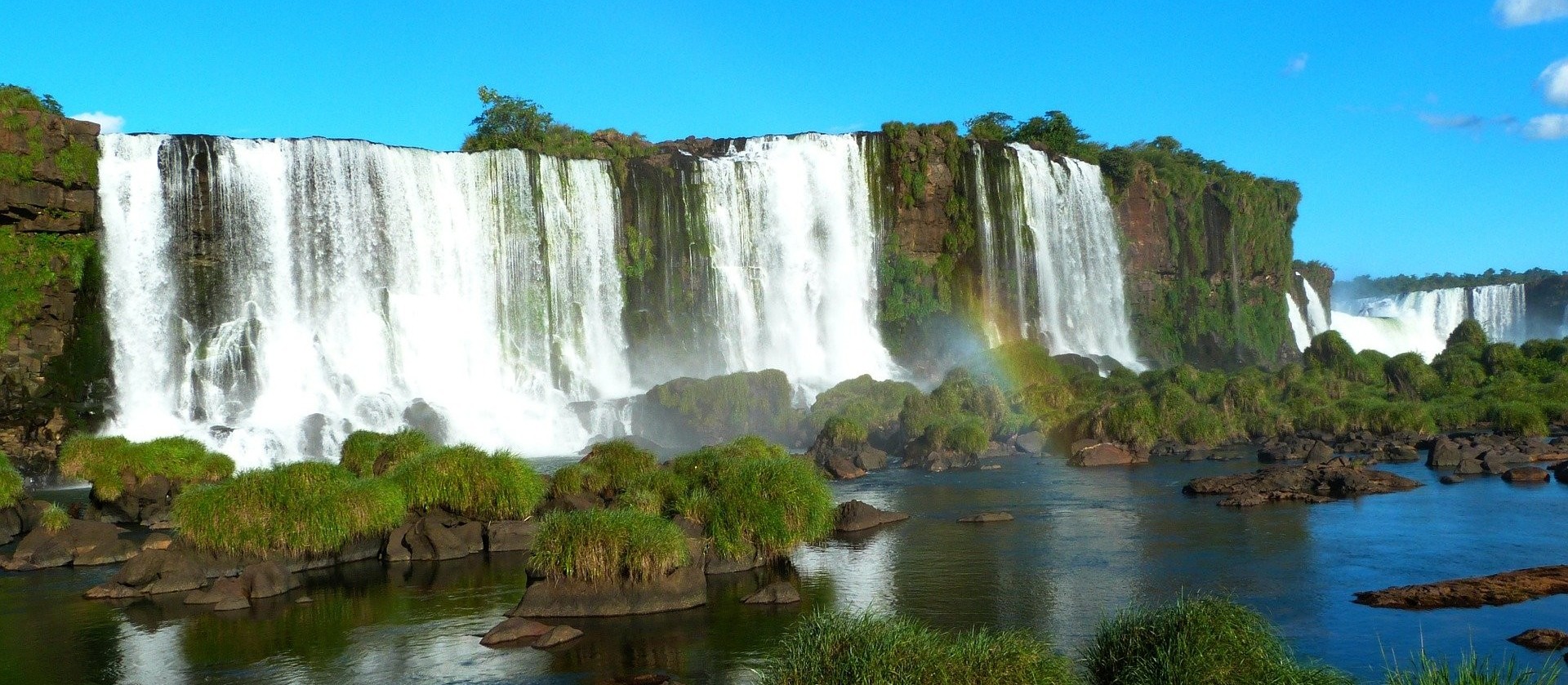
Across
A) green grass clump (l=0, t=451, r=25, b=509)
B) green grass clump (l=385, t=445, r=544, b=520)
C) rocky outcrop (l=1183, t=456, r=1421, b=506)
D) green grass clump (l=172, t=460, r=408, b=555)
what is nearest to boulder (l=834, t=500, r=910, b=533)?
green grass clump (l=385, t=445, r=544, b=520)

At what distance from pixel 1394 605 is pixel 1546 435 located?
2829 centimetres

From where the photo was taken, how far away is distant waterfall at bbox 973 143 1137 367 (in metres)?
68.1

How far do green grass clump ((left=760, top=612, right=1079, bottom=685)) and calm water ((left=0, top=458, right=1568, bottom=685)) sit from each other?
2.85 m

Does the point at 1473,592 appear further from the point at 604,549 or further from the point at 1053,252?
the point at 1053,252

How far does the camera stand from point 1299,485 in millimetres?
29375

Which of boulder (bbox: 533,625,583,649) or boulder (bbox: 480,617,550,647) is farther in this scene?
boulder (bbox: 480,617,550,647)

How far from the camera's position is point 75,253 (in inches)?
1735

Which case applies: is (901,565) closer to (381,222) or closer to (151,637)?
(151,637)

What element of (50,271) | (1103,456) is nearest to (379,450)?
(1103,456)

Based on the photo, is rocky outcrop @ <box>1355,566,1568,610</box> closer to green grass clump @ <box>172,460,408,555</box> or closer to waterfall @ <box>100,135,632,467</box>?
green grass clump @ <box>172,460,408,555</box>

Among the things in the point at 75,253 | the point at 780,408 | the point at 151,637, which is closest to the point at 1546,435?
the point at 780,408

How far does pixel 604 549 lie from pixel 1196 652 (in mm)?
8793

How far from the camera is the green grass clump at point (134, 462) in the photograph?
1115 inches

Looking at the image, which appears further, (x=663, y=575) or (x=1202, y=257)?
(x=1202, y=257)
